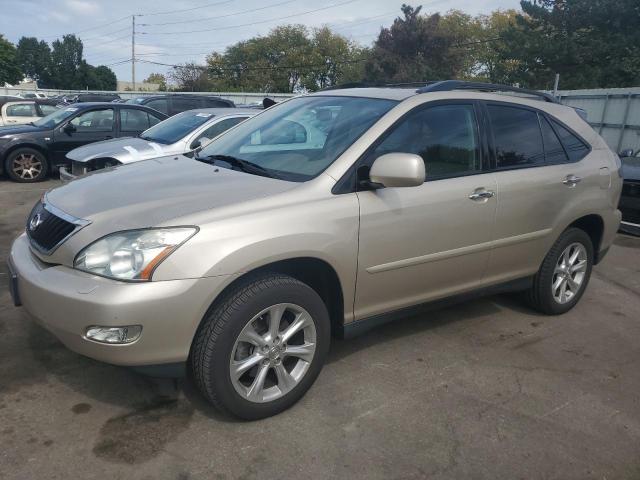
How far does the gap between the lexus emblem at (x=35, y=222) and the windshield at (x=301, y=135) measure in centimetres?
115

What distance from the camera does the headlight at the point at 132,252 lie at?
2.47 meters

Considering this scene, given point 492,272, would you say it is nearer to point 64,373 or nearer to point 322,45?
point 64,373

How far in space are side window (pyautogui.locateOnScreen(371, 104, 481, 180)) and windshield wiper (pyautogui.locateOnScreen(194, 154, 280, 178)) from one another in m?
0.68

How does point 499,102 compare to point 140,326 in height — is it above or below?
above

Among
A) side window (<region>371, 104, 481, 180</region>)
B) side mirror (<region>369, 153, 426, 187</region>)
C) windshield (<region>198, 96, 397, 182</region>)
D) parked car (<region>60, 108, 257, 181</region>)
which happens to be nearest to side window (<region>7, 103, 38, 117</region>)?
parked car (<region>60, 108, 257, 181</region>)

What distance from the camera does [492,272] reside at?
153 inches

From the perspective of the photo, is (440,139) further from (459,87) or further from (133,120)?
(133,120)

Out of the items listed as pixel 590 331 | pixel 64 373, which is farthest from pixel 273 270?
pixel 590 331

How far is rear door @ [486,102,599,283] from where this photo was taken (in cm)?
381

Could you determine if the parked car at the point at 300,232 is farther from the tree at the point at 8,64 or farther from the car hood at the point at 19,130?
the tree at the point at 8,64

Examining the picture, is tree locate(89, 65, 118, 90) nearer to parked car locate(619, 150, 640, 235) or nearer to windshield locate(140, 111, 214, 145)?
windshield locate(140, 111, 214, 145)

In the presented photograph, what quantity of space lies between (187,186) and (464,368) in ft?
6.92

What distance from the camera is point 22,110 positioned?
13430 millimetres

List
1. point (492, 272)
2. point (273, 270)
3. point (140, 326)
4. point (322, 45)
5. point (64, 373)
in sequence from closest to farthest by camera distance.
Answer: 1. point (140, 326)
2. point (273, 270)
3. point (64, 373)
4. point (492, 272)
5. point (322, 45)
